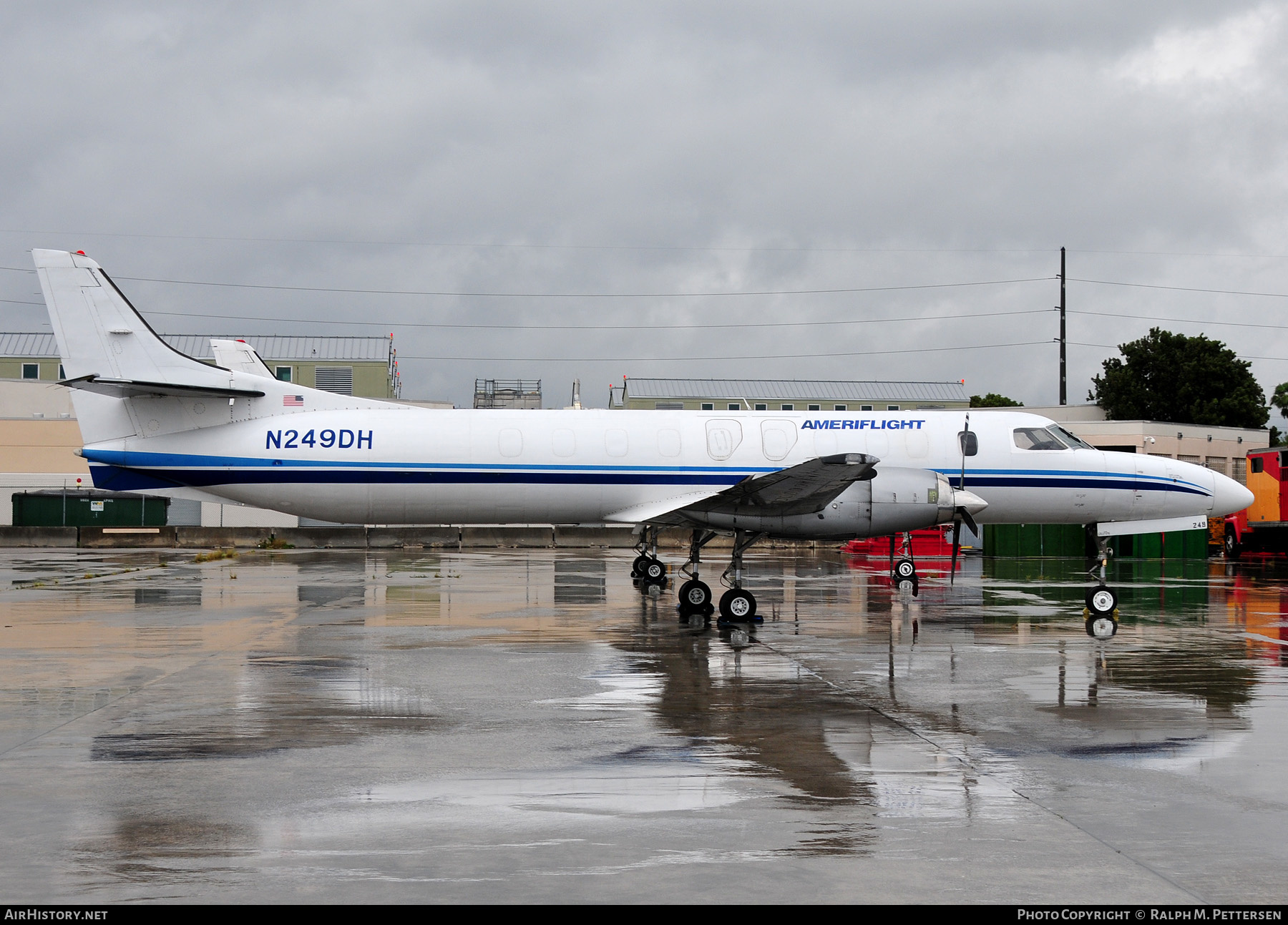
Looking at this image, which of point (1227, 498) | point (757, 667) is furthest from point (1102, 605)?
point (757, 667)

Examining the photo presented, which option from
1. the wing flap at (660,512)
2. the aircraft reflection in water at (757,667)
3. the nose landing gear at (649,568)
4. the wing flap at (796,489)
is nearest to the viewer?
the aircraft reflection in water at (757,667)

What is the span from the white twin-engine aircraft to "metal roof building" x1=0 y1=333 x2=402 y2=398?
55.8 m

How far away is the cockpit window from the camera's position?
2055 centimetres

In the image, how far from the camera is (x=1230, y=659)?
44.6 feet

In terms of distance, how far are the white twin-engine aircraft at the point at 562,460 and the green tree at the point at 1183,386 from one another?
198 feet

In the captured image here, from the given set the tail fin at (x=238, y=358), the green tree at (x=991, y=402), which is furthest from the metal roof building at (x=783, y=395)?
the tail fin at (x=238, y=358)

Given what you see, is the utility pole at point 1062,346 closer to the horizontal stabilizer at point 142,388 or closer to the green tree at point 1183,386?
the green tree at point 1183,386

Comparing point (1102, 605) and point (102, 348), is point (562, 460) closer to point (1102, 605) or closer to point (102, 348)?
point (102, 348)

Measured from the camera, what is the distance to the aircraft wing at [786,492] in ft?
52.7

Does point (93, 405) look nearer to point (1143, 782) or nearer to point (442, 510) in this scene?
point (442, 510)

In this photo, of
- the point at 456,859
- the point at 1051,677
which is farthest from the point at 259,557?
the point at 456,859

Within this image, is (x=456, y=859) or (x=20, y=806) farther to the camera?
(x=20, y=806)

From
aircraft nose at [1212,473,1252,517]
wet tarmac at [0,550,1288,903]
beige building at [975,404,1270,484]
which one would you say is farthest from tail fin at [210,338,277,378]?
beige building at [975,404,1270,484]
